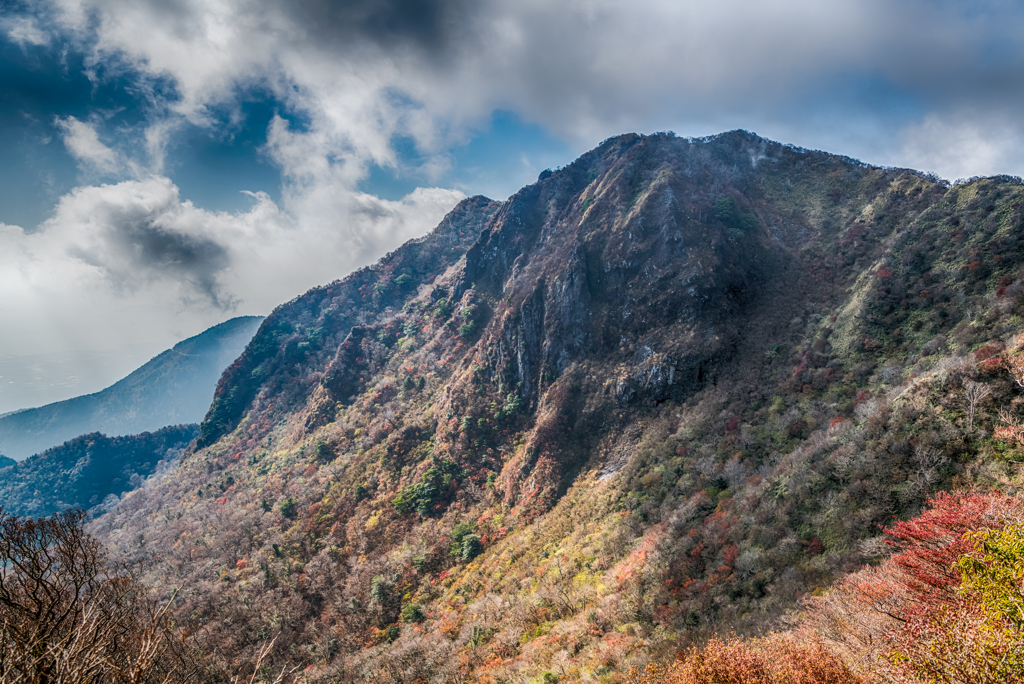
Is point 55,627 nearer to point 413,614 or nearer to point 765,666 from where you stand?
point 765,666

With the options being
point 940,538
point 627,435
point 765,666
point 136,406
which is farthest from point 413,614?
point 136,406

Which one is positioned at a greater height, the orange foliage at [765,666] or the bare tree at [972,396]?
the bare tree at [972,396]

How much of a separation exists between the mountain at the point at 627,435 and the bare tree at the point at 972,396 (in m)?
0.15

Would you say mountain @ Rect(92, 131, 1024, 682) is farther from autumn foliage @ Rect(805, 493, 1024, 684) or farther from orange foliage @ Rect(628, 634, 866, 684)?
orange foliage @ Rect(628, 634, 866, 684)

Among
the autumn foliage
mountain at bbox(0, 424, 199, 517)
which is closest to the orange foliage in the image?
the autumn foliage

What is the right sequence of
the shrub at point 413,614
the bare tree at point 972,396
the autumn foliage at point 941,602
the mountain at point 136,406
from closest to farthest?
the autumn foliage at point 941,602 < the bare tree at point 972,396 < the shrub at point 413,614 < the mountain at point 136,406

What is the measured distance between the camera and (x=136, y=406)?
16612 cm

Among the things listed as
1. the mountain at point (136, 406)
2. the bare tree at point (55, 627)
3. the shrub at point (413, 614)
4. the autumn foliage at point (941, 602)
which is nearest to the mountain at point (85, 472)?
the mountain at point (136, 406)

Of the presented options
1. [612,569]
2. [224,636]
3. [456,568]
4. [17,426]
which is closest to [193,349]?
[17,426]

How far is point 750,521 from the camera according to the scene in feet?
56.7

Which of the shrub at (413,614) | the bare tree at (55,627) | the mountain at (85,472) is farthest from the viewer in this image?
the mountain at (85,472)

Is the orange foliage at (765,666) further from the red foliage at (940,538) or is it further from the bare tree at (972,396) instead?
the bare tree at (972,396)

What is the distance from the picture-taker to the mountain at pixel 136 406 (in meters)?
164

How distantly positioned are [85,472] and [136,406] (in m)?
99.1
